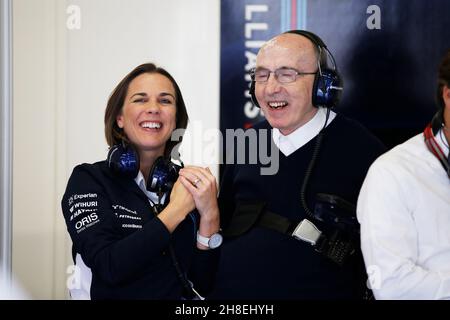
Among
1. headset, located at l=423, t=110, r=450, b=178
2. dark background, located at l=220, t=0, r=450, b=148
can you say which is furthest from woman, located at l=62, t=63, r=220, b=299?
headset, located at l=423, t=110, r=450, b=178

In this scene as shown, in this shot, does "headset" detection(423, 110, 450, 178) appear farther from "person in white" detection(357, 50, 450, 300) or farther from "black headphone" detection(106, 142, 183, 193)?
"black headphone" detection(106, 142, 183, 193)

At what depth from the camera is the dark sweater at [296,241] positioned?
1.35 metres

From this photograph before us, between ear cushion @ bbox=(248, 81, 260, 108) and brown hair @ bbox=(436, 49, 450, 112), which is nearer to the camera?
brown hair @ bbox=(436, 49, 450, 112)

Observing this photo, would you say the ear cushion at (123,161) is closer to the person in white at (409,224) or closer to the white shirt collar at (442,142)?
the person in white at (409,224)

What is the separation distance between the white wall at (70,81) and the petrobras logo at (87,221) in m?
0.27

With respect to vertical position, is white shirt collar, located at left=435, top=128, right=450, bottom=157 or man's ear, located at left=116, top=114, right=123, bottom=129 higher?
man's ear, located at left=116, top=114, right=123, bottom=129

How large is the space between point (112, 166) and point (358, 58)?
2.37 feet

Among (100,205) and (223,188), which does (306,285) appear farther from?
(100,205)

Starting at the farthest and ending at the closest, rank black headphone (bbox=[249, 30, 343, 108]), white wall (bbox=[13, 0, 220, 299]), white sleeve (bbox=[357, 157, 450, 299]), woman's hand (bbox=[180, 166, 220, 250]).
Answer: white wall (bbox=[13, 0, 220, 299]) → black headphone (bbox=[249, 30, 343, 108]) → woman's hand (bbox=[180, 166, 220, 250]) → white sleeve (bbox=[357, 157, 450, 299])

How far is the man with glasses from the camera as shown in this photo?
133 cm

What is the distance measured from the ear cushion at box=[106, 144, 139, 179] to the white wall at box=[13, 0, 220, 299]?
188 millimetres

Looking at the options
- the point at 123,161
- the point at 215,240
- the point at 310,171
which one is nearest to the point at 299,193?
the point at 310,171

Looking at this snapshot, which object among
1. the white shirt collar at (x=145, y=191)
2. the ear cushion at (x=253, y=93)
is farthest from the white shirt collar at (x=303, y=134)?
the white shirt collar at (x=145, y=191)

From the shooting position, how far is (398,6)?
4.78 feet
